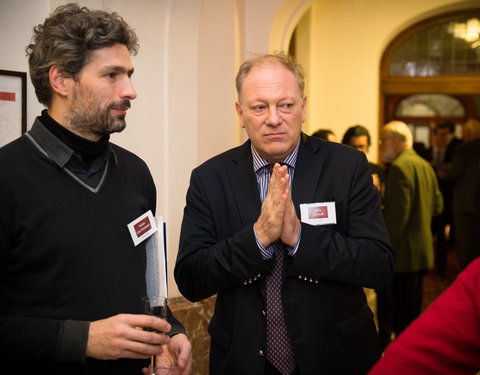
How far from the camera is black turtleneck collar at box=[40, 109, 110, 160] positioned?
160 centimetres

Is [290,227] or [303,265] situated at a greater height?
[290,227]

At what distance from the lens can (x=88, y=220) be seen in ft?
5.14

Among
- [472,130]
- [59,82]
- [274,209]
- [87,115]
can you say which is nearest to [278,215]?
[274,209]

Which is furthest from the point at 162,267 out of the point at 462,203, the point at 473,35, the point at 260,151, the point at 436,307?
the point at 473,35

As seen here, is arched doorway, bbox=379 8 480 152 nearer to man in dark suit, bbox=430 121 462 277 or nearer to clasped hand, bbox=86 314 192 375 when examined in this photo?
man in dark suit, bbox=430 121 462 277

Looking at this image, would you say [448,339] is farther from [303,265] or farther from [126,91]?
[126,91]

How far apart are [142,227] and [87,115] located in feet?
1.16

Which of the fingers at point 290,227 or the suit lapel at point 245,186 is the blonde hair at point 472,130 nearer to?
the suit lapel at point 245,186

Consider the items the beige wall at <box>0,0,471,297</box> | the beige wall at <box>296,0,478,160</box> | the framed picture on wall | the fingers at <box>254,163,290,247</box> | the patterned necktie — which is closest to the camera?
the fingers at <box>254,163,290,247</box>

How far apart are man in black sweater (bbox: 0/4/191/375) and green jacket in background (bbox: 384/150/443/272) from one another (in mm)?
3189

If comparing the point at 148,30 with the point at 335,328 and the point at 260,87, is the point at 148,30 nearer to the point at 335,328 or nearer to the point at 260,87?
the point at 260,87

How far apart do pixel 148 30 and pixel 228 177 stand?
143 centimetres

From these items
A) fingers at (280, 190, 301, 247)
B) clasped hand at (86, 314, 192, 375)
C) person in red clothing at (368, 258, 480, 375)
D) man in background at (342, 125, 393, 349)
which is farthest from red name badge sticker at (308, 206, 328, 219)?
man in background at (342, 125, 393, 349)

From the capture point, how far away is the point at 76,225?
5.04 ft
